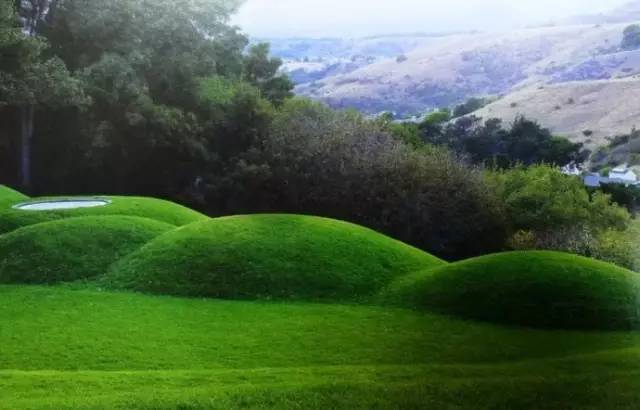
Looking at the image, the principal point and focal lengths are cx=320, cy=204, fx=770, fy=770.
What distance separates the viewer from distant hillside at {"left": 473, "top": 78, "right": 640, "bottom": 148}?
25.1 ft

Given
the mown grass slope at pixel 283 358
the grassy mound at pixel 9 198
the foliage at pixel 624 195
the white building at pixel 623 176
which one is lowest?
the grassy mound at pixel 9 198

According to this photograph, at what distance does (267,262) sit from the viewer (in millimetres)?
7086

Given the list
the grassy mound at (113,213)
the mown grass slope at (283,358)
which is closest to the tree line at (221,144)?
the grassy mound at (113,213)

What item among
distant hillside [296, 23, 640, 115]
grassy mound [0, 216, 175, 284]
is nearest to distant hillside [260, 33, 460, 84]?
A: distant hillside [296, 23, 640, 115]

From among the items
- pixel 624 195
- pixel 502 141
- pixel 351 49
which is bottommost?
pixel 624 195

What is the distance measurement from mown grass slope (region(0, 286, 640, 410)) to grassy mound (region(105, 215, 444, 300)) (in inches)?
11.4

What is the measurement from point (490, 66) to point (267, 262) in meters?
3.30

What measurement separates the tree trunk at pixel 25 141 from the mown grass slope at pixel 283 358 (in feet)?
22.0

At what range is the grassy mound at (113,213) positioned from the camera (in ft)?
30.1

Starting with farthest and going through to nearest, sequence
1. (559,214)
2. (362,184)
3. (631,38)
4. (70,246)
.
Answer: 1. (362,184)
2. (559,214)
3. (70,246)
4. (631,38)

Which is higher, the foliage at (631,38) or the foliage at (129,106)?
the foliage at (631,38)

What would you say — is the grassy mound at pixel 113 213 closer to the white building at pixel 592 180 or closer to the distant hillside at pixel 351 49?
the distant hillside at pixel 351 49

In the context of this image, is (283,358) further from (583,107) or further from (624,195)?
(624,195)

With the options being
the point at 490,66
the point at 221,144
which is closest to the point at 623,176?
the point at 490,66
